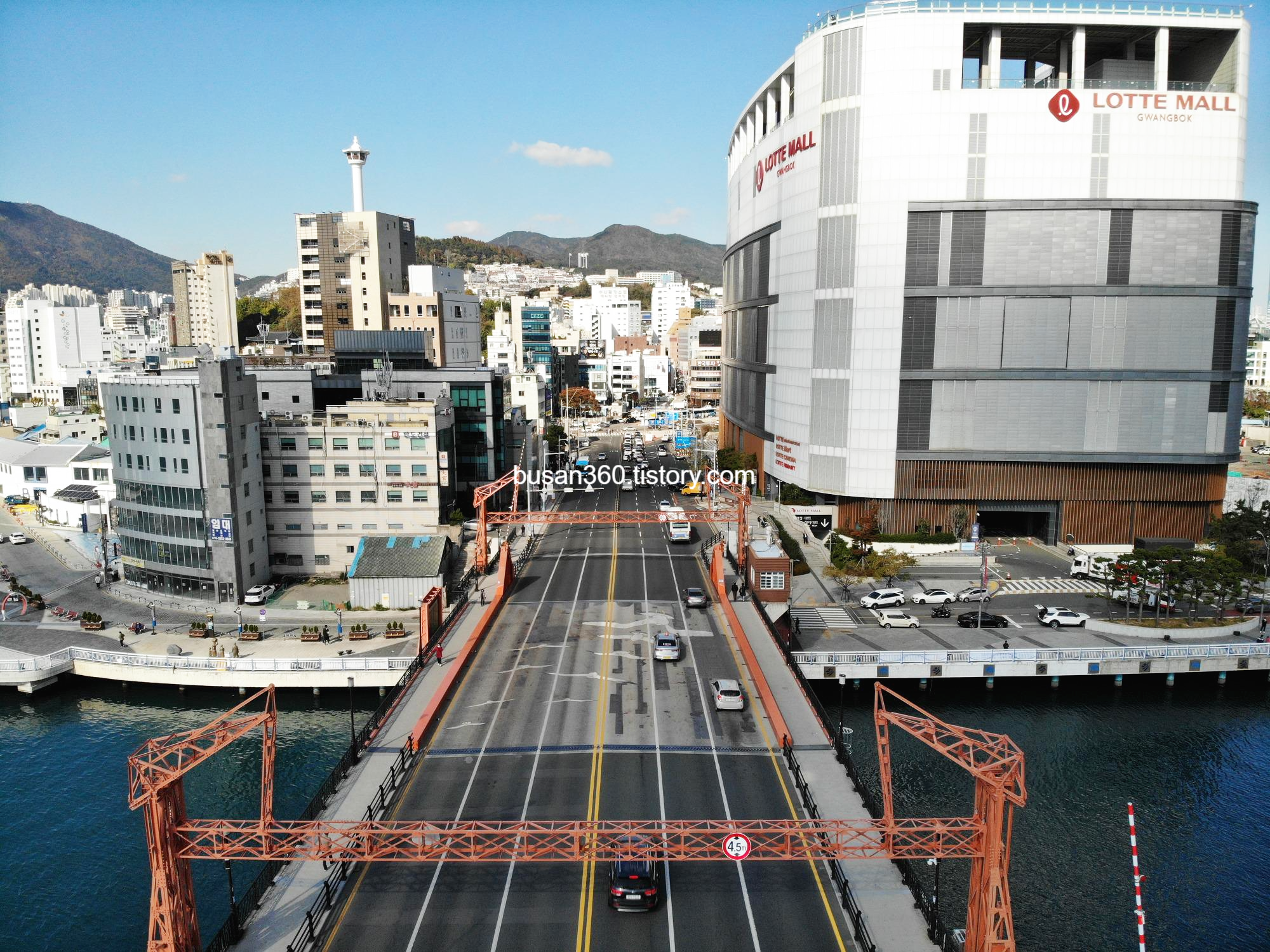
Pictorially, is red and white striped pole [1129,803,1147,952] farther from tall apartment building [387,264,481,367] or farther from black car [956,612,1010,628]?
tall apartment building [387,264,481,367]

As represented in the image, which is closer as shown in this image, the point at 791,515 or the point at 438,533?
the point at 438,533

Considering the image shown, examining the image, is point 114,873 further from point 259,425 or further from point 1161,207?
point 1161,207

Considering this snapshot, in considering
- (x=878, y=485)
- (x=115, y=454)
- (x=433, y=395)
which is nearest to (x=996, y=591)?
(x=878, y=485)

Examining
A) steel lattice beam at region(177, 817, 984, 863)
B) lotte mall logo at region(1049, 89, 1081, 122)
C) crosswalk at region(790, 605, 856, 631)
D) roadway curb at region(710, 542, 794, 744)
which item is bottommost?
crosswalk at region(790, 605, 856, 631)

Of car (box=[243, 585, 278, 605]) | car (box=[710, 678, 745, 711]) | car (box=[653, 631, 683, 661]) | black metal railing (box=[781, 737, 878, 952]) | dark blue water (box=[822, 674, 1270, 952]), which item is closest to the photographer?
black metal railing (box=[781, 737, 878, 952])

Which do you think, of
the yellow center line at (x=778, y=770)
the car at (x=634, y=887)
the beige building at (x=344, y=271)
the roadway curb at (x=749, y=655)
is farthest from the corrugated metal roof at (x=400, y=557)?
the beige building at (x=344, y=271)

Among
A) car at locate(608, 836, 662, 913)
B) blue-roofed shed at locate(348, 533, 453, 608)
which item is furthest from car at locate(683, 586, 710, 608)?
car at locate(608, 836, 662, 913)
